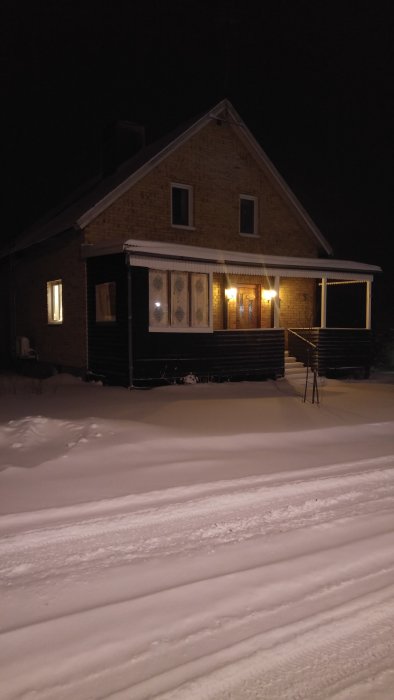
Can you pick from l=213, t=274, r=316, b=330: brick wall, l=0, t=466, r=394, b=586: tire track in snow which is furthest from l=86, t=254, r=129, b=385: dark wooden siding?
l=0, t=466, r=394, b=586: tire track in snow

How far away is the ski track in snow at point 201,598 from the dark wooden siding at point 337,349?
35.2ft

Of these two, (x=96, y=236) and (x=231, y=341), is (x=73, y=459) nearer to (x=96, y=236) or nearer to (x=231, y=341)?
(x=231, y=341)

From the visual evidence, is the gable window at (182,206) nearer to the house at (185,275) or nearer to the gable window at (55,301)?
the house at (185,275)

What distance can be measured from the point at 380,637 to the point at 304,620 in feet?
1.31

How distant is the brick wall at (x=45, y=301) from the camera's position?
1471 cm

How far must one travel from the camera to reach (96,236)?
14484 mm

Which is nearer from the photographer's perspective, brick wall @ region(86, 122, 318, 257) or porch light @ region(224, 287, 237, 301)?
brick wall @ region(86, 122, 318, 257)

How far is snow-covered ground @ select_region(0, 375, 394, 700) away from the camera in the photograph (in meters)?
2.58

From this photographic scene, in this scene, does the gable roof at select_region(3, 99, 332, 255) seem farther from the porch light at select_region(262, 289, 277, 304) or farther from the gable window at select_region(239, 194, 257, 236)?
the porch light at select_region(262, 289, 277, 304)

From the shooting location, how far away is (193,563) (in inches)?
147

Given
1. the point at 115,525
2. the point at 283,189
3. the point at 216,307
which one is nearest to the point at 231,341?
the point at 216,307

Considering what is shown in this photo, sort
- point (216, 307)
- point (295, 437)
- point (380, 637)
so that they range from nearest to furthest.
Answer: point (380, 637) → point (295, 437) → point (216, 307)

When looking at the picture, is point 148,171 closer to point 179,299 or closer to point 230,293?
point 230,293

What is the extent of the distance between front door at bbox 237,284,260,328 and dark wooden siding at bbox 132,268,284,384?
3.04 meters
